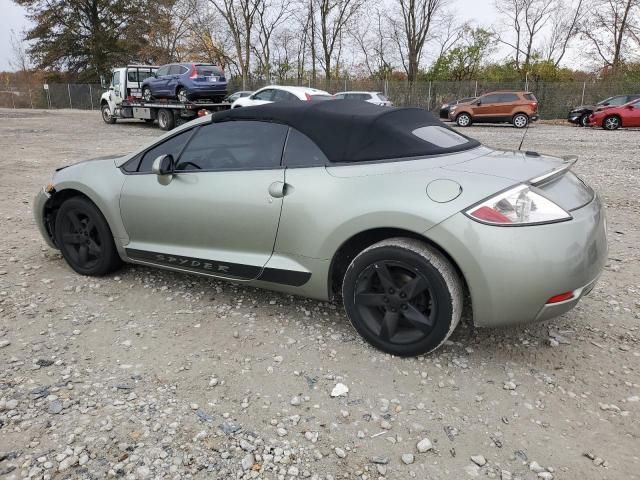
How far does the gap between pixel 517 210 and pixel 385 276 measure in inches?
30.9

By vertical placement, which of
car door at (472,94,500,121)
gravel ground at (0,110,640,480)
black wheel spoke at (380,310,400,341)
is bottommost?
gravel ground at (0,110,640,480)

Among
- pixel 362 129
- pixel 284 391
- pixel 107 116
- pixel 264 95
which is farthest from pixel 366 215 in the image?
pixel 107 116

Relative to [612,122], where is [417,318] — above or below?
below

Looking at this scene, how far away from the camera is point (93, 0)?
4141 cm

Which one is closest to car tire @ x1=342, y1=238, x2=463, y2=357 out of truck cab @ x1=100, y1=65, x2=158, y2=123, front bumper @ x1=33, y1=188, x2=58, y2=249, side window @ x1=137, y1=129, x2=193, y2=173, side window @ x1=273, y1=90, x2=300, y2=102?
side window @ x1=137, y1=129, x2=193, y2=173

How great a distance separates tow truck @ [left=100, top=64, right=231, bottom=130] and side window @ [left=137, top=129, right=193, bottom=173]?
15039 millimetres

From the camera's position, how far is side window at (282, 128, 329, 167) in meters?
3.04

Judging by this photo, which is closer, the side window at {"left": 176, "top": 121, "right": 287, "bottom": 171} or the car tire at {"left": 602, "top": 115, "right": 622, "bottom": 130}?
the side window at {"left": 176, "top": 121, "right": 287, "bottom": 171}

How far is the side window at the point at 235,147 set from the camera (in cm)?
322

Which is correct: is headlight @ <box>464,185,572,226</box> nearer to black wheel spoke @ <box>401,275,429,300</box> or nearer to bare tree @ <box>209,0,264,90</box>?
black wheel spoke @ <box>401,275,429,300</box>

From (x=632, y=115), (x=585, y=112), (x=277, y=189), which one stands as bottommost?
(x=277, y=189)

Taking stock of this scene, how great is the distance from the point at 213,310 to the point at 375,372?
53.6 inches

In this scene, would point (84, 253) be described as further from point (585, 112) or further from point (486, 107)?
point (585, 112)

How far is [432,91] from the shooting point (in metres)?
30.6
